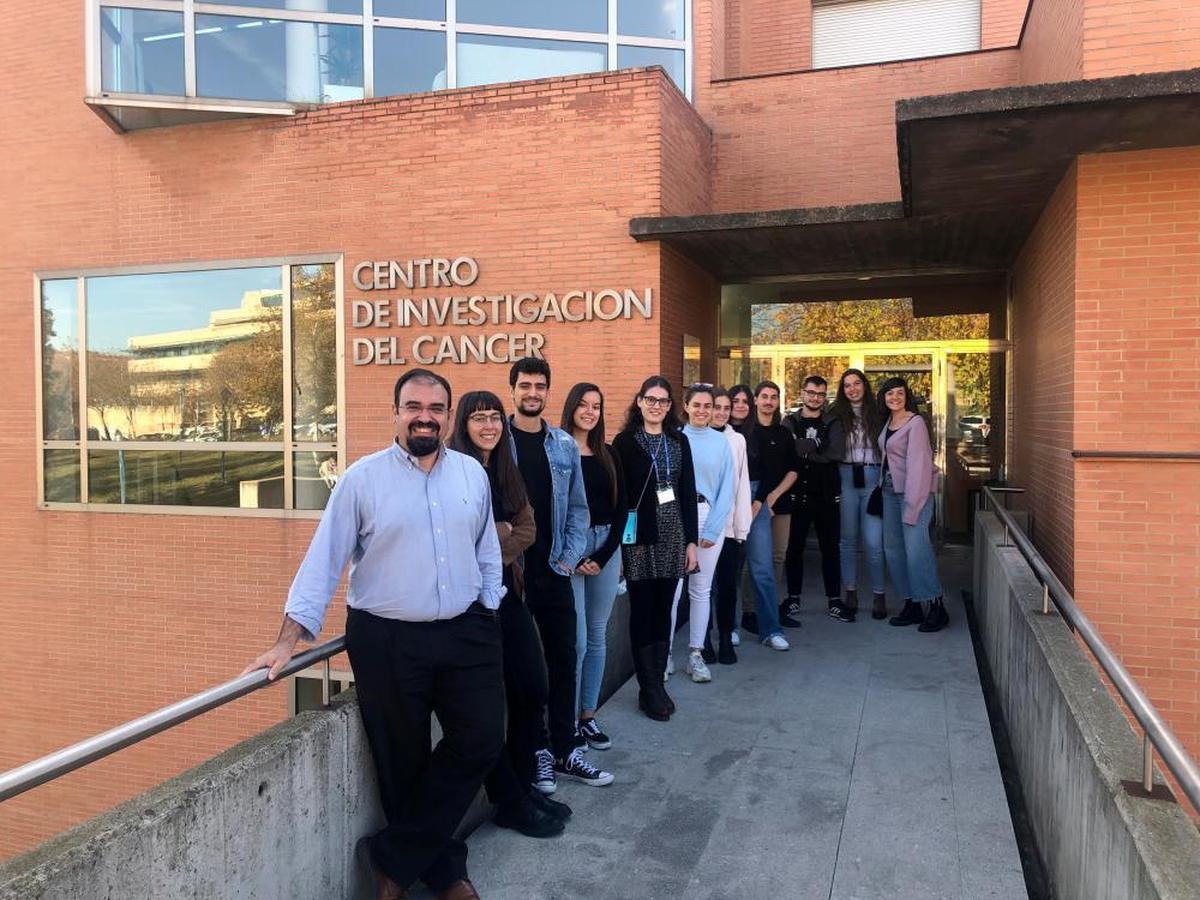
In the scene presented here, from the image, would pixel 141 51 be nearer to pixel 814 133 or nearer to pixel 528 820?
pixel 814 133

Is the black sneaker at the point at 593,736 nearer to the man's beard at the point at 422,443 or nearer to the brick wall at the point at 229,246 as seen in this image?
the man's beard at the point at 422,443

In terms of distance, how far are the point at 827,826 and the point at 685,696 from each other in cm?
166

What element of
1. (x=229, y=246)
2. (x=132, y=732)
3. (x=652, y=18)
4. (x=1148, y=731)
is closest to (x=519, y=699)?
(x=132, y=732)

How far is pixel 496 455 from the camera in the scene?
3.66m

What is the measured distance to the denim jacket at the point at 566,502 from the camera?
13.1ft

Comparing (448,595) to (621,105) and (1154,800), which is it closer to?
(1154,800)

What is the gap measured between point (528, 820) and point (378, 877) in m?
0.74

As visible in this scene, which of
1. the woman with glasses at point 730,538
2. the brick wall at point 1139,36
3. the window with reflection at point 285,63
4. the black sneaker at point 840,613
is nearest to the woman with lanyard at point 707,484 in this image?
the woman with glasses at point 730,538

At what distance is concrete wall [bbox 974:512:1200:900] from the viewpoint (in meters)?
2.36

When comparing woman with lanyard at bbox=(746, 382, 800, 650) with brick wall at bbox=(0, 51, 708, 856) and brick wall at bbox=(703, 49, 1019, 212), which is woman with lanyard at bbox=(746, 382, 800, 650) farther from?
brick wall at bbox=(703, 49, 1019, 212)

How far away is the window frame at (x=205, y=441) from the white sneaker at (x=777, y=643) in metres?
4.68

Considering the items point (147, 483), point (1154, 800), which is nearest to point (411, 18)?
point (147, 483)

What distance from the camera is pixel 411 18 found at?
910cm

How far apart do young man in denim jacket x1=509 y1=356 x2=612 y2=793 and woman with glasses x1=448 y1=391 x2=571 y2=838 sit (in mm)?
204
